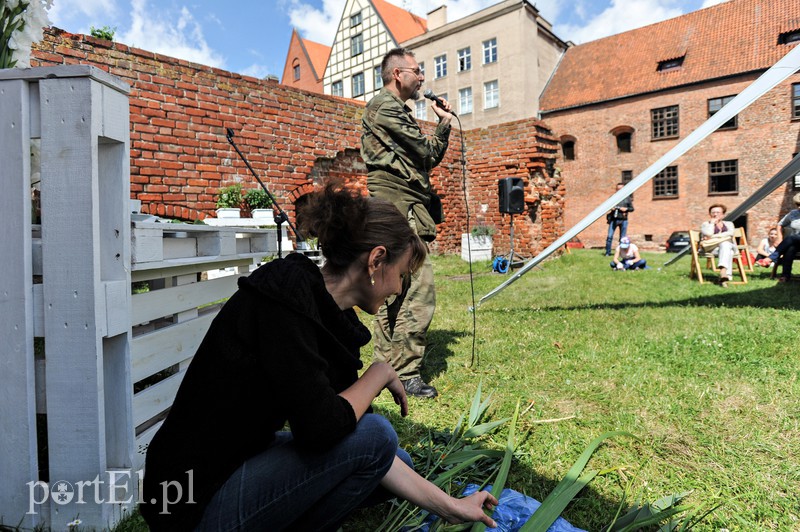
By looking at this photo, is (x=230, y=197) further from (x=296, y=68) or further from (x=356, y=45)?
(x=296, y=68)

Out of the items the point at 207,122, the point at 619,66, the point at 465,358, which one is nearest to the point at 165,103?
the point at 207,122

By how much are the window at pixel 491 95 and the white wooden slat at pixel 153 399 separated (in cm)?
2742

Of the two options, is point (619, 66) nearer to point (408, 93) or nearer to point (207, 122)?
point (207, 122)

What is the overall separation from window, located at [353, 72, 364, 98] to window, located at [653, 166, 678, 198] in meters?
18.1

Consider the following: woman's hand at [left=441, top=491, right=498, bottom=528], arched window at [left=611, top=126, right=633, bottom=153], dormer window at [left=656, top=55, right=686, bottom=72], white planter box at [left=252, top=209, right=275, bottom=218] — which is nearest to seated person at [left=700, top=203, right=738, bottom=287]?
white planter box at [left=252, top=209, right=275, bottom=218]

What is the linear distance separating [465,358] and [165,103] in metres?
5.96

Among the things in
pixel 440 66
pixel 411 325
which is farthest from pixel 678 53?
pixel 411 325

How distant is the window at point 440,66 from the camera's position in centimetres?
2930

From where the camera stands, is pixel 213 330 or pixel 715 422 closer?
pixel 213 330

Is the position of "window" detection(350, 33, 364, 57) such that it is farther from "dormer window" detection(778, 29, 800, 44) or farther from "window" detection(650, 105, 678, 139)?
"dormer window" detection(778, 29, 800, 44)

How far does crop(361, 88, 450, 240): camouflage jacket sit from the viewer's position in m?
3.10

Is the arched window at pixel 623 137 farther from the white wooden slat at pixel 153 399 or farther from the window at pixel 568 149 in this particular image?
the white wooden slat at pixel 153 399

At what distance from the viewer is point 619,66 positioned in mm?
24938

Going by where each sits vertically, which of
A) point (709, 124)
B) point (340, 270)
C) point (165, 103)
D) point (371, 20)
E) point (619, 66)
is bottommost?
point (340, 270)
